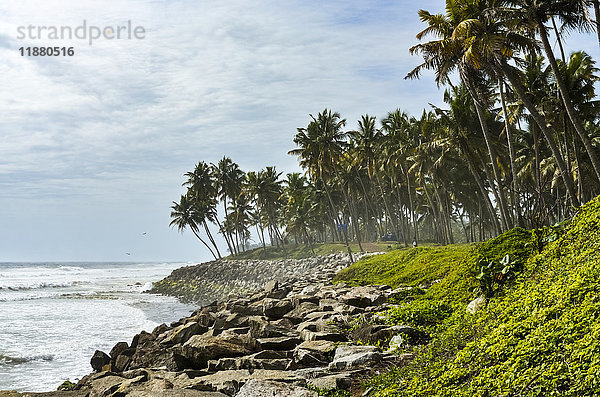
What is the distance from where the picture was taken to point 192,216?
7188 cm

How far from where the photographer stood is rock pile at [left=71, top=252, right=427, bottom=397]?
7660 millimetres

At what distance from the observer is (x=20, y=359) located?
659 inches

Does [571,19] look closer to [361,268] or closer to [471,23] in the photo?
[471,23]

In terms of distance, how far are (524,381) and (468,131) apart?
25750 millimetres

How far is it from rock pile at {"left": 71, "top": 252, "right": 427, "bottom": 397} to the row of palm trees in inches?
201

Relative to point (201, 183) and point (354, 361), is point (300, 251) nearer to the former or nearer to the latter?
point (201, 183)

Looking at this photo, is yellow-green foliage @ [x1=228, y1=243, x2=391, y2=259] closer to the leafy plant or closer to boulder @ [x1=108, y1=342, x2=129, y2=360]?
boulder @ [x1=108, y1=342, x2=129, y2=360]

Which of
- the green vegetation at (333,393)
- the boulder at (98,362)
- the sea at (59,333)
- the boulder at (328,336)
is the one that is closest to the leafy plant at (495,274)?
the boulder at (328,336)

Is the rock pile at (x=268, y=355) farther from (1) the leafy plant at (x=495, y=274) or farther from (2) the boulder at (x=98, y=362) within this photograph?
(1) the leafy plant at (x=495, y=274)

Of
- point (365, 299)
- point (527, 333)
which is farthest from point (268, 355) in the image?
point (527, 333)

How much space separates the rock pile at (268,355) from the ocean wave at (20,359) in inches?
146

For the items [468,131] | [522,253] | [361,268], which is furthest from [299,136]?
[522,253]

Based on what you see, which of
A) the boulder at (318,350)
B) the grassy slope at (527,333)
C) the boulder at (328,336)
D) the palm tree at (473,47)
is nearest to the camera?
the grassy slope at (527,333)

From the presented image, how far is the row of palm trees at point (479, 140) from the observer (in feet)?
60.0
